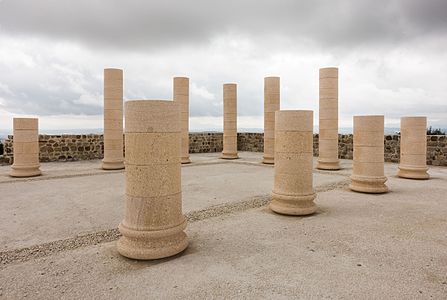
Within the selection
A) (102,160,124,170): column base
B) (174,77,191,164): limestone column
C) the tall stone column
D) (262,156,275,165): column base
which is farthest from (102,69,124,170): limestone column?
(262,156,275,165): column base

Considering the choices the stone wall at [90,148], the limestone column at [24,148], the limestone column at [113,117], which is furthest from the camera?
the stone wall at [90,148]

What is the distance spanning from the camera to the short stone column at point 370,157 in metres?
8.84

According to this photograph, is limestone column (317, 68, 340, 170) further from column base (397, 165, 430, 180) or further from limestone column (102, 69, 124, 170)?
limestone column (102, 69, 124, 170)

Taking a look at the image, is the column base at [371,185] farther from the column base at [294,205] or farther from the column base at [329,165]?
the column base at [329,165]

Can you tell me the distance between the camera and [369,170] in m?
8.90

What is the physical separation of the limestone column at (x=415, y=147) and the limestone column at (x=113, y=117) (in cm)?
1072

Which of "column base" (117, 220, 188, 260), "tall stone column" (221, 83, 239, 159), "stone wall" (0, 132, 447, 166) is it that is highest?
"tall stone column" (221, 83, 239, 159)

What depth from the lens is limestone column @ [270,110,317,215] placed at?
265 inches

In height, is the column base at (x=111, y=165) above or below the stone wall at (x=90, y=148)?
below

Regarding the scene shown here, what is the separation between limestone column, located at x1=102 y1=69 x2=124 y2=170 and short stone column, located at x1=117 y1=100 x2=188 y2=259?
9658 millimetres

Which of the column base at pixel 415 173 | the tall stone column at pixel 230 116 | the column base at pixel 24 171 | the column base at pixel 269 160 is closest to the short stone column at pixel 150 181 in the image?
the column base at pixel 24 171

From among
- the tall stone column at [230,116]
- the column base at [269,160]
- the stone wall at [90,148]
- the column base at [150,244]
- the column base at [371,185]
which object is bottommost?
the column base at [150,244]

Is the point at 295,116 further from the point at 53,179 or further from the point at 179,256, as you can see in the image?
the point at 53,179

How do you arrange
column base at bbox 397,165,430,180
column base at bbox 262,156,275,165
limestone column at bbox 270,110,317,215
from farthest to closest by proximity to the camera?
column base at bbox 262,156,275,165 < column base at bbox 397,165,430,180 < limestone column at bbox 270,110,317,215
